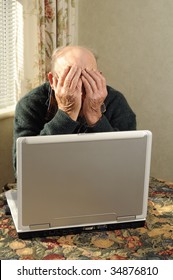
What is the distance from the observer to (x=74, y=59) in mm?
Result: 1284

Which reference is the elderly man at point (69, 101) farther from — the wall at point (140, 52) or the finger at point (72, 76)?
the wall at point (140, 52)

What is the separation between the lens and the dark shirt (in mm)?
1224

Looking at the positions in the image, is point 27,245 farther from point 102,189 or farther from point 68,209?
point 102,189

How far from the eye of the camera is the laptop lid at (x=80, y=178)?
3.23 feet

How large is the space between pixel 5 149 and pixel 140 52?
3.46 feet

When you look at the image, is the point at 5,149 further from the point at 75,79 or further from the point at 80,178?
the point at 80,178

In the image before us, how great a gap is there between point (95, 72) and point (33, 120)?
36 cm

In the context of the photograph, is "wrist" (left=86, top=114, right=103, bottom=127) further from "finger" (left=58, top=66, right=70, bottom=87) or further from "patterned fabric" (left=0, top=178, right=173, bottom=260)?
"patterned fabric" (left=0, top=178, right=173, bottom=260)

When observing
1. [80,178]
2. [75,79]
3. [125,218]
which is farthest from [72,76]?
[125,218]

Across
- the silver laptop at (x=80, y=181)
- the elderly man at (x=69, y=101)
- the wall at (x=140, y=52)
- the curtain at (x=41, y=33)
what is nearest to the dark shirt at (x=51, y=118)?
the elderly man at (x=69, y=101)

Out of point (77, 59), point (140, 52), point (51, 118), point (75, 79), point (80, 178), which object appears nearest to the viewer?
point (80, 178)

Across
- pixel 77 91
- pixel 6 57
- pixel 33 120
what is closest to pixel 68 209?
pixel 77 91

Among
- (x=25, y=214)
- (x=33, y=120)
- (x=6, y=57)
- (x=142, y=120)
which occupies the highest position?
(x=6, y=57)

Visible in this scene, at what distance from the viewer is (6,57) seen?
81.7 inches
